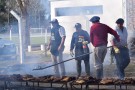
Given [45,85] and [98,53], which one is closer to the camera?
[45,85]

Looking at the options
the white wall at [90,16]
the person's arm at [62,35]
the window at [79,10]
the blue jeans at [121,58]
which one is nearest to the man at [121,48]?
the blue jeans at [121,58]

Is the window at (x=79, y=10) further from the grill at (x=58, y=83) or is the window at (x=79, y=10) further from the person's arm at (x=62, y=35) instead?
the grill at (x=58, y=83)

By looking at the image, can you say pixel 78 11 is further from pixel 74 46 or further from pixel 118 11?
pixel 74 46

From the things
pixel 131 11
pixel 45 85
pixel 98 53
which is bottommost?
pixel 45 85

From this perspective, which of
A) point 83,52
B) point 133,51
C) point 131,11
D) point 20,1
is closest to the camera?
point 83,52

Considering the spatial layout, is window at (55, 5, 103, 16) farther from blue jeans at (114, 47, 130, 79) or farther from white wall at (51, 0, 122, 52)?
blue jeans at (114, 47, 130, 79)

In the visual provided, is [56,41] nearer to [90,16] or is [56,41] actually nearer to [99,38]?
[99,38]

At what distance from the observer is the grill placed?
686cm

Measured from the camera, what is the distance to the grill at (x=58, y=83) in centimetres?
686

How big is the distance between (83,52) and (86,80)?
116 inches

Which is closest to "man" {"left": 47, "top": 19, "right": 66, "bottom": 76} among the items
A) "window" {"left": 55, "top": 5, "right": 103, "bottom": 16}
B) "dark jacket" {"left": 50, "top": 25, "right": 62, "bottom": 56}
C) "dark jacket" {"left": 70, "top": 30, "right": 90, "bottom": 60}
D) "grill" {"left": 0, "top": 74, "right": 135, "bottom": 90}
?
"dark jacket" {"left": 50, "top": 25, "right": 62, "bottom": 56}

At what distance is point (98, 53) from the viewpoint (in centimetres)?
893

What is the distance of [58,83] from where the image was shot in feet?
23.8

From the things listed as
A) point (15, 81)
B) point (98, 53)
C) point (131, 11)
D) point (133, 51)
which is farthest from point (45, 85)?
point (131, 11)
